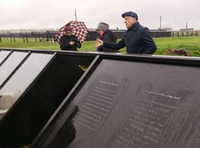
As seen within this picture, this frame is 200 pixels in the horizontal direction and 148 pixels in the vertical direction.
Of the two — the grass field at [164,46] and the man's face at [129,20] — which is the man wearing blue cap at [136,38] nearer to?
the man's face at [129,20]

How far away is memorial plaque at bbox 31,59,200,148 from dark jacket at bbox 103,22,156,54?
1.79 m

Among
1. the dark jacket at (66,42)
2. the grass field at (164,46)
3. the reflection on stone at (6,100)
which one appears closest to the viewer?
the reflection on stone at (6,100)

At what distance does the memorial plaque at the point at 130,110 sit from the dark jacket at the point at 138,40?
1793 mm

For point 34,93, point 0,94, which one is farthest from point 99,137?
point 0,94

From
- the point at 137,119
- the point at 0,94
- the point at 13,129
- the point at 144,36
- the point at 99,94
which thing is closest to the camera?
the point at 137,119

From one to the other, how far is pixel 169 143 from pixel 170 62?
0.46m

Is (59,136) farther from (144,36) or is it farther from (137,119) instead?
(144,36)

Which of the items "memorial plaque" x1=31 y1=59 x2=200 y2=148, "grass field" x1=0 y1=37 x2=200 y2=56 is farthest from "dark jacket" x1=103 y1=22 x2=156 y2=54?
"grass field" x1=0 y1=37 x2=200 y2=56

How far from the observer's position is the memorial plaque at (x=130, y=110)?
122 centimetres

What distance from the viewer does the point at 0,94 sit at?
2461mm

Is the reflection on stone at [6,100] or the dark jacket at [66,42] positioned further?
the dark jacket at [66,42]

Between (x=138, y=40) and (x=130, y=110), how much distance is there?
2.27m

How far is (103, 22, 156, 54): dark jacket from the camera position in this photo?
3531 millimetres

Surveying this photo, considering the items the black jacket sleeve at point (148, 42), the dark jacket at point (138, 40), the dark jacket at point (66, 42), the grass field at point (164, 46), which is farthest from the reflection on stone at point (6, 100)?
the grass field at point (164, 46)
